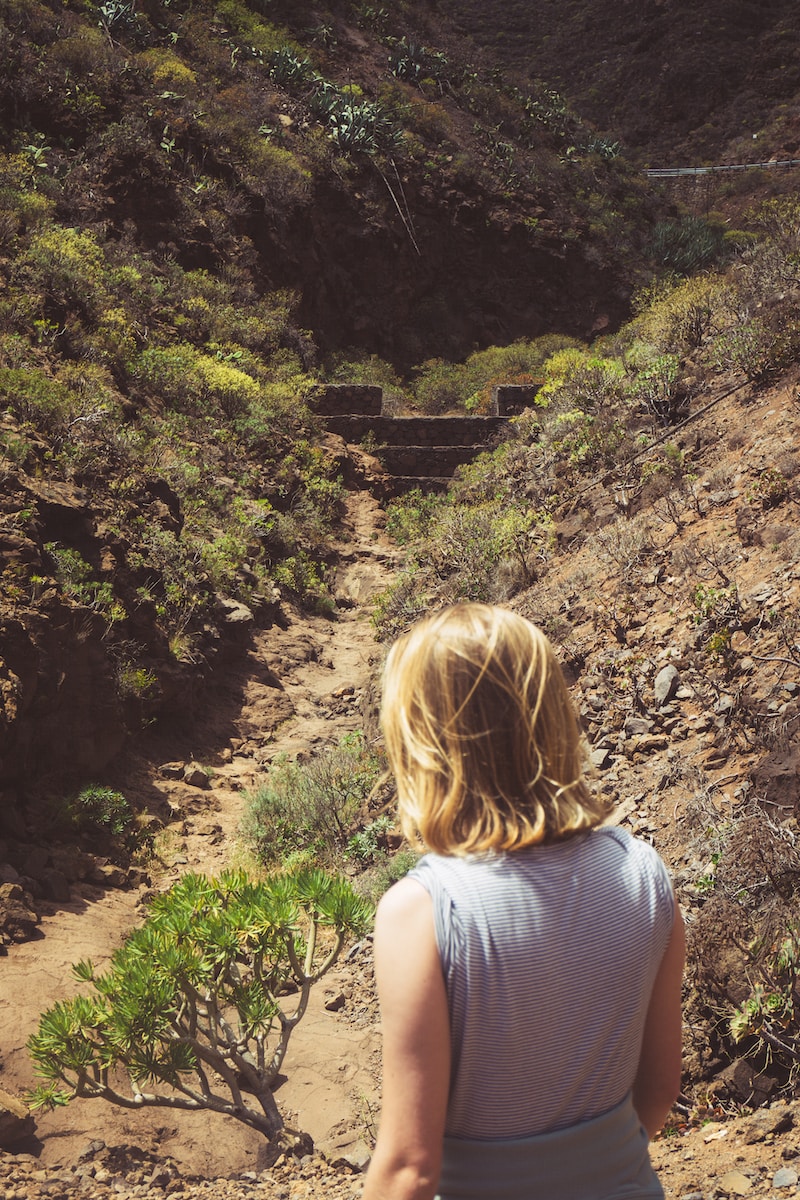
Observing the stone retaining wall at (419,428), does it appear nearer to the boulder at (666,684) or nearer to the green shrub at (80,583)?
the green shrub at (80,583)

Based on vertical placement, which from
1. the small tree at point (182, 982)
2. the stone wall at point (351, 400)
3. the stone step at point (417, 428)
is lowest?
the small tree at point (182, 982)

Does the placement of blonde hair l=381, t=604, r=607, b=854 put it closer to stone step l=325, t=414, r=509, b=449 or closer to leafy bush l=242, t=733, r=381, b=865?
leafy bush l=242, t=733, r=381, b=865

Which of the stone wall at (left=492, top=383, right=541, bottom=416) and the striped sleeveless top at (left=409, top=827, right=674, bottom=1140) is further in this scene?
the stone wall at (left=492, top=383, right=541, bottom=416)

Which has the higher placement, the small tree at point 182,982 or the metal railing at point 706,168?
the metal railing at point 706,168

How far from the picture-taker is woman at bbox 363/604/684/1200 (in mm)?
1102

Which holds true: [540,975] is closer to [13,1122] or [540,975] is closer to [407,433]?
[13,1122]

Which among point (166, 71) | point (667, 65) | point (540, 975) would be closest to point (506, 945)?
point (540, 975)

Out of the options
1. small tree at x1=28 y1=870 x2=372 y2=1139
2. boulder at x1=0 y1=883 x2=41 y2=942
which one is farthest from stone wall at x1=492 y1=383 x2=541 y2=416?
small tree at x1=28 y1=870 x2=372 y2=1139

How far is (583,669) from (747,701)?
1.59 m

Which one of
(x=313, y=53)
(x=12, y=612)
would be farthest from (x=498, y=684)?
(x=313, y=53)

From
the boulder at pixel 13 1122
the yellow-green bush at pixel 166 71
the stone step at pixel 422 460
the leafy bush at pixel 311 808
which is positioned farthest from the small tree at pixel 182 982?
the yellow-green bush at pixel 166 71

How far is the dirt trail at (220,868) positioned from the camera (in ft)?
11.9

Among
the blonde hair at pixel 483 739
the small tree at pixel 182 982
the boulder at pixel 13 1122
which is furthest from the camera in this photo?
the boulder at pixel 13 1122

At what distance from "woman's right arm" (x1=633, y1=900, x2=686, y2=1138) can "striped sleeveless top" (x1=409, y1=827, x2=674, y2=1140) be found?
62mm
